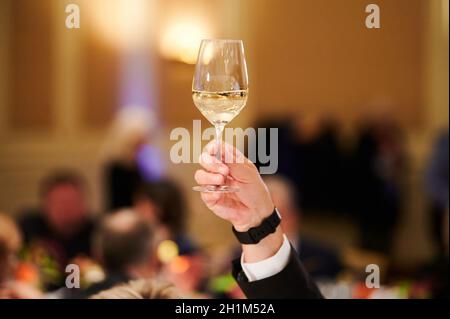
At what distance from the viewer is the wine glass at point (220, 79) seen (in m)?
1.13

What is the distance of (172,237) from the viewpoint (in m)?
3.32

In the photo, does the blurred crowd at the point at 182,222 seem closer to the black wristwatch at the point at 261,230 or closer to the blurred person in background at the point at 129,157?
A: the blurred person in background at the point at 129,157

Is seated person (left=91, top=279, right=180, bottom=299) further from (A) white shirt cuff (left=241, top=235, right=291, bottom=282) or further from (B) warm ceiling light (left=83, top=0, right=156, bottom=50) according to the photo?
(B) warm ceiling light (left=83, top=0, right=156, bottom=50)

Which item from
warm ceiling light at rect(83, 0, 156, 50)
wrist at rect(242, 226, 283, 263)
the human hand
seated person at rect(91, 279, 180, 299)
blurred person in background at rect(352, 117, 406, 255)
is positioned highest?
warm ceiling light at rect(83, 0, 156, 50)

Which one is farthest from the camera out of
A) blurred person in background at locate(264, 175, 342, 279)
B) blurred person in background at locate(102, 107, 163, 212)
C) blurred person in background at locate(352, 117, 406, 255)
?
blurred person in background at locate(352, 117, 406, 255)

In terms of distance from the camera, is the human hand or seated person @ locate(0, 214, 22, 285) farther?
seated person @ locate(0, 214, 22, 285)

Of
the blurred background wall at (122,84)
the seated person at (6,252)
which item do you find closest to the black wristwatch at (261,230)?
the seated person at (6,252)

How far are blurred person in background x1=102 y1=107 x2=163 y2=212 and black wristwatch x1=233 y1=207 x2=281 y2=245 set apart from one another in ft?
10.9

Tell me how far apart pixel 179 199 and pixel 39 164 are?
3.11 metres

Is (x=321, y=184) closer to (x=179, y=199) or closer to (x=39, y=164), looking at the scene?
(x=39, y=164)

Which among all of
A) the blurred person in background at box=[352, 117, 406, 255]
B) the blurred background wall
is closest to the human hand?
the blurred person in background at box=[352, 117, 406, 255]

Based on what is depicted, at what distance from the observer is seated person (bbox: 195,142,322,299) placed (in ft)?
3.77

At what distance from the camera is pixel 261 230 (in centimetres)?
124
